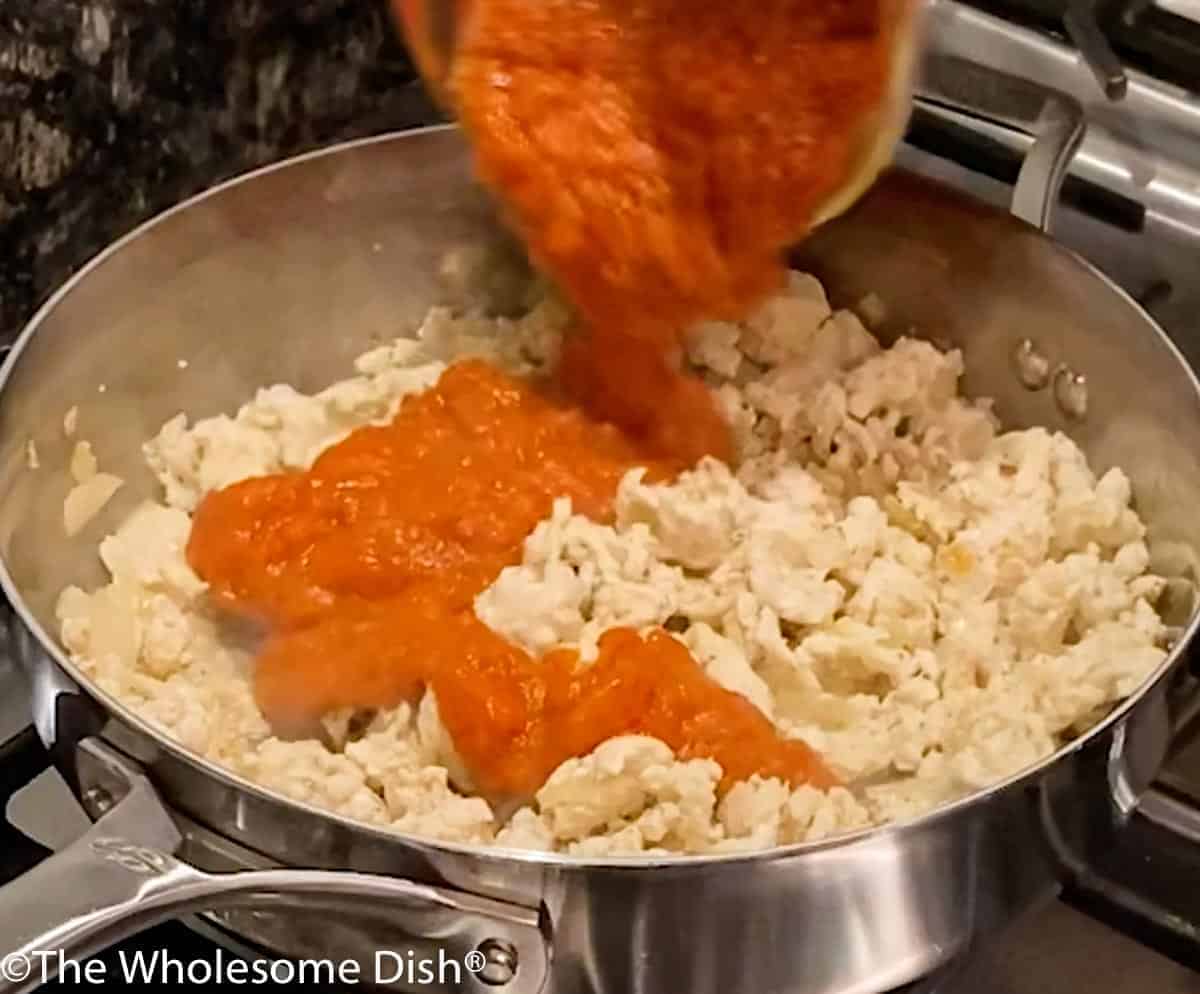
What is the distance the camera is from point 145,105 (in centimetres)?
113

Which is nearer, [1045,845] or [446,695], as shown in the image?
[1045,845]

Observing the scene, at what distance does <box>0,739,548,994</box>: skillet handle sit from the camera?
67 centimetres

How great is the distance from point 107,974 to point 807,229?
21.4 inches

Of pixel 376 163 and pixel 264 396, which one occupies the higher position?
pixel 376 163

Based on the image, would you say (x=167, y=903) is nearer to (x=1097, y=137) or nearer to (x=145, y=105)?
(x=145, y=105)

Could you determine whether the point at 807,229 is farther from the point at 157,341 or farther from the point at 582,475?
the point at 157,341

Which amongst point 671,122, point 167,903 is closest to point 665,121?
point 671,122

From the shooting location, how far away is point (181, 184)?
3.89ft

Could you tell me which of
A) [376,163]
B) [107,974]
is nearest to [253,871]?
[107,974]

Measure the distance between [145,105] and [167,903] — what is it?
59 centimetres

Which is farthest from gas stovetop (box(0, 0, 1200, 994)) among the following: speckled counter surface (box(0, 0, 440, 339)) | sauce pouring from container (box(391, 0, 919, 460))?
speckled counter surface (box(0, 0, 440, 339))

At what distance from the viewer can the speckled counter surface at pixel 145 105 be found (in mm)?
1062

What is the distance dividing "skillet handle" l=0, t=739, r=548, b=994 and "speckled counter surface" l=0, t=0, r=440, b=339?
0.46 meters

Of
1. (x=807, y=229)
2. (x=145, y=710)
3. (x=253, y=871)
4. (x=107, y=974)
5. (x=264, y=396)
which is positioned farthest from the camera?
(x=264, y=396)
